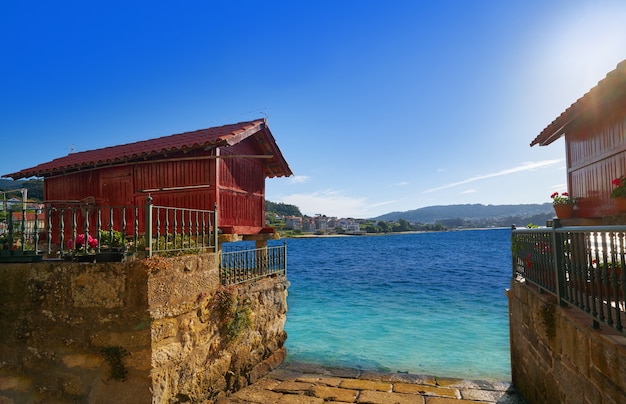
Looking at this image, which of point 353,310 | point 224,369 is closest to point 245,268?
point 224,369

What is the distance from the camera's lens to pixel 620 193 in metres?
6.45

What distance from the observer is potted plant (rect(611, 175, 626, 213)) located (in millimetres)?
6410

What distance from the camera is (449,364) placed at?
11.3 metres

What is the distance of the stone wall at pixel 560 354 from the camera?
334cm

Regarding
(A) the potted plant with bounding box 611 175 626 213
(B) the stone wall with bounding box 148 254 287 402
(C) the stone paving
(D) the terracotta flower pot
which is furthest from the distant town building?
(A) the potted plant with bounding box 611 175 626 213

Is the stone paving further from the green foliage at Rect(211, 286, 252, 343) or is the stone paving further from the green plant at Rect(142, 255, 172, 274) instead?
the green plant at Rect(142, 255, 172, 274)

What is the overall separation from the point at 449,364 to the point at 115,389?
32.7ft

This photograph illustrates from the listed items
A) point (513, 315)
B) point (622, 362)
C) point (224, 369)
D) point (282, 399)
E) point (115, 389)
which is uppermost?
point (622, 362)

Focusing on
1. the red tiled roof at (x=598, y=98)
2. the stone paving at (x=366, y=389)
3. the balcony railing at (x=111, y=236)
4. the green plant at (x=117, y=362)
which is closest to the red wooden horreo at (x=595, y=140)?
the red tiled roof at (x=598, y=98)

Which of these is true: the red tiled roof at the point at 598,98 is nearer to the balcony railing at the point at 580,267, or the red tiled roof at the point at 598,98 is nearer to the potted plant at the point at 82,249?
the balcony railing at the point at 580,267

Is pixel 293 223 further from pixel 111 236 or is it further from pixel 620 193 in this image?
pixel 620 193

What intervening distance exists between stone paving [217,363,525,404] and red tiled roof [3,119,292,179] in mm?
6198

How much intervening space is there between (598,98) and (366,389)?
26.5 feet

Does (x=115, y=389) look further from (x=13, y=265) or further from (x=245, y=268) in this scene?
(x=245, y=268)
